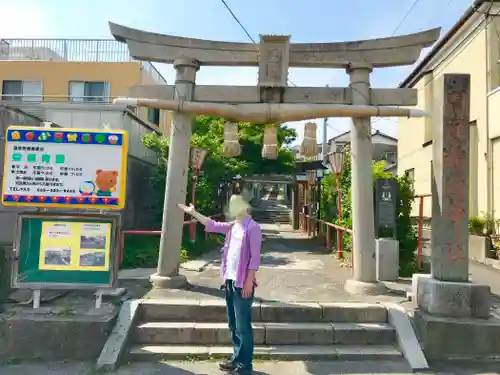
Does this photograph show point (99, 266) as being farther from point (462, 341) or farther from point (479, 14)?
point (479, 14)

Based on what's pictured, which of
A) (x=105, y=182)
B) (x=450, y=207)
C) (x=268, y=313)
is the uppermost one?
(x=105, y=182)

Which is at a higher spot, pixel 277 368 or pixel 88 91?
pixel 88 91

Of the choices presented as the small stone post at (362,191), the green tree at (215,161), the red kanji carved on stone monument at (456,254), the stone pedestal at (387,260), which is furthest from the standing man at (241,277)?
the green tree at (215,161)

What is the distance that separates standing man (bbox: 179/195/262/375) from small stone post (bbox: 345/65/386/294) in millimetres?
2871

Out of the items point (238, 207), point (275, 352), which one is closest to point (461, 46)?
point (238, 207)

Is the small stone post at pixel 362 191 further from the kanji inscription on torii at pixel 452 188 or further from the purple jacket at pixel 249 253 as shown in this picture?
the purple jacket at pixel 249 253

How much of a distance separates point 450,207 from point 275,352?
2.99 metres

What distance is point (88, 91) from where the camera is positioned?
19.0 m

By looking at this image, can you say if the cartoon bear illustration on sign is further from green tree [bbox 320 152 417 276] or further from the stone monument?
green tree [bbox 320 152 417 276]

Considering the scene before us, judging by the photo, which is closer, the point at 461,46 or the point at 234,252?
the point at 234,252

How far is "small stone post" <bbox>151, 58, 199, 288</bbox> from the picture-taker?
692 centimetres

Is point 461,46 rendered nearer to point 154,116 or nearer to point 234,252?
point 234,252

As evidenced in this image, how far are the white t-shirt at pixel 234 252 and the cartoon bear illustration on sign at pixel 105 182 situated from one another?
198 cm

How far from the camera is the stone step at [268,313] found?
18.8ft
